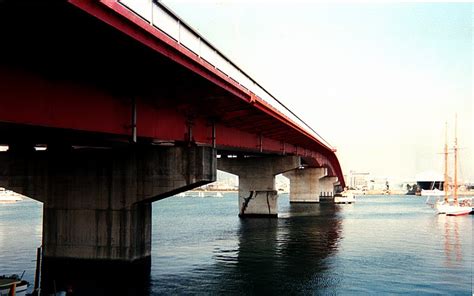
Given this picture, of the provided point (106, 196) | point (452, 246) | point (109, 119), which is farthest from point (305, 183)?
point (109, 119)

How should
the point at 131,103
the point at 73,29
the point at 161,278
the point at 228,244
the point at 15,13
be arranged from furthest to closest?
the point at 228,244
the point at 161,278
the point at 131,103
the point at 73,29
the point at 15,13

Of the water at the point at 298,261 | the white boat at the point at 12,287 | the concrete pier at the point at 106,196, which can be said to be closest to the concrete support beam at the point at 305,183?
the water at the point at 298,261

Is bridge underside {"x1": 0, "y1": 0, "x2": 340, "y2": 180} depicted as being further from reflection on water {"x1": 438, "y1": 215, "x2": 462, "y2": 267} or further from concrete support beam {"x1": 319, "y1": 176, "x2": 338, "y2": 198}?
concrete support beam {"x1": 319, "y1": 176, "x2": 338, "y2": 198}

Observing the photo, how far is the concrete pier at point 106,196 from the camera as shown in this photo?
30.9 metres

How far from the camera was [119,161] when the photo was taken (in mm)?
32562

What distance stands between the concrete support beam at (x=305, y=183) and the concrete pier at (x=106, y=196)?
96049 millimetres

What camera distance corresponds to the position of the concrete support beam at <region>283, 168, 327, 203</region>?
12694cm

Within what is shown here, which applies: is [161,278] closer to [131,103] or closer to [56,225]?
[56,225]

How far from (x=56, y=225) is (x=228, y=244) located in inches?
678

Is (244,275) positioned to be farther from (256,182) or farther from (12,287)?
(256,182)

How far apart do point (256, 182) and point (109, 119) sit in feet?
177

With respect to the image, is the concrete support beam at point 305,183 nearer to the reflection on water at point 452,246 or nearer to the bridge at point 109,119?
the reflection on water at point 452,246

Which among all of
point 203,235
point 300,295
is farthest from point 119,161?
point 203,235

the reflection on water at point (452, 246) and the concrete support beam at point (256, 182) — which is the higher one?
the concrete support beam at point (256, 182)
